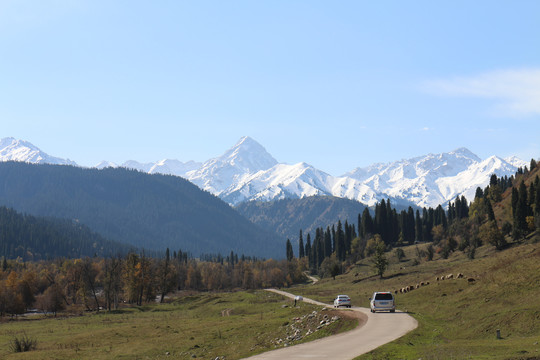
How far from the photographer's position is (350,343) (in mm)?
36406

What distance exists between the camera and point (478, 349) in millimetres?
30234

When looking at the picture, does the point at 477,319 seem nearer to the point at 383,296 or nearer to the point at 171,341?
the point at 383,296

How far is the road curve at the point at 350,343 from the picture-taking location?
33125 mm

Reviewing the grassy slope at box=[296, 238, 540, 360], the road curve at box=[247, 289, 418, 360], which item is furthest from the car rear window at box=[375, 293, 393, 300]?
the road curve at box=[247, 289, 418, 360]

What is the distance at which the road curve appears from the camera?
109 ft

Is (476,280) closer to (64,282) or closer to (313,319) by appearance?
(313,319)

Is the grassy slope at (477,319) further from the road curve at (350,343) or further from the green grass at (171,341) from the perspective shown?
the green grass at (171,341)

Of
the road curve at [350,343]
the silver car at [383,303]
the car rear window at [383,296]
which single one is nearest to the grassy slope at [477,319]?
the road curve at [350,343]

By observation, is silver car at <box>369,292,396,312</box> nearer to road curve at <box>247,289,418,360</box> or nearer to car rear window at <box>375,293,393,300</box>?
car rear window at <box>375,293,393,300</box>

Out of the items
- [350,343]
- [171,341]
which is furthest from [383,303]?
[171,341]

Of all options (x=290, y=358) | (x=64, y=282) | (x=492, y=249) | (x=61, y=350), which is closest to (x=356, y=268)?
(x=492, y=249)

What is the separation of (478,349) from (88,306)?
12661 centimetres

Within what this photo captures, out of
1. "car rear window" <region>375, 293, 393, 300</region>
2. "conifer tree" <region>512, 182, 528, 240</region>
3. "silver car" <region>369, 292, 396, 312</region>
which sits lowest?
"silver car" <region>369, 292, 396, 312</region>

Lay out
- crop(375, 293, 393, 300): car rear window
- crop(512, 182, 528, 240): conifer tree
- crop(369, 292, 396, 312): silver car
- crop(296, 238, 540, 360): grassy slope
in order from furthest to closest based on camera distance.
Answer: crop(512, 182, 528, 240): conifer tree, crop(375, 293, 393, 300): car rear window, crop(369, 292, 396, 312): silver car, crop(296, 238, 540, 360): grassy slope
